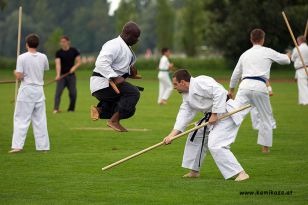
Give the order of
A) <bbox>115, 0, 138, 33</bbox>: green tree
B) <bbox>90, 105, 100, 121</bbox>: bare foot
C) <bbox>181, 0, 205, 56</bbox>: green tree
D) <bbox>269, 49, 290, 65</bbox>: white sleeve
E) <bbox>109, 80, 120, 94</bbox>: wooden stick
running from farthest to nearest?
<bbox>115, 0, 138, 33</bbox>: green tree, <bbox>181, 0, 205, 56</bbox>: green tree, <bbox>269, 49, 290, 65</bbox>: white sleeve, <bbox>90, 105, 100, 121</bbox>: bare foot, <bbox>109, 80, 120, 94</bbox>: wooden stick

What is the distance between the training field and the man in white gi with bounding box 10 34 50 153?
38 centimetres

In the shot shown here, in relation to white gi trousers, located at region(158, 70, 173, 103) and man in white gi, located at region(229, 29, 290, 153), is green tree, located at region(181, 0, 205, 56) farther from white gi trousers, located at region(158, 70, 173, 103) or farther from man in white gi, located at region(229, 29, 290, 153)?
man in white gi, located at region(229, 29, 290, 153)

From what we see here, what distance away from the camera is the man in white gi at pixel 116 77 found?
520 inches

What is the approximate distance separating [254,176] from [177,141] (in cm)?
597

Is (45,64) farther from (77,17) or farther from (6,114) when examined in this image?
(77,17)

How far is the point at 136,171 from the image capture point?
1397 cm

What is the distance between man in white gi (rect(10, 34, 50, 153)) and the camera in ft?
53.6

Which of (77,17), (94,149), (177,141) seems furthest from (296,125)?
(77,17)

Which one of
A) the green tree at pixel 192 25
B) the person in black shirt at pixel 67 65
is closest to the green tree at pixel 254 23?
the green tree at pixel 192 25

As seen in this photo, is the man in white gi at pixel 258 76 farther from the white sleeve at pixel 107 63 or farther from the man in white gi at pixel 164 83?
the man in white gi at pixel 164 83

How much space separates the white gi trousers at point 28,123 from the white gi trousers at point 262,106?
13.2 feet

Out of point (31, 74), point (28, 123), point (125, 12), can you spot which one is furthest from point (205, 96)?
point (125, 12)

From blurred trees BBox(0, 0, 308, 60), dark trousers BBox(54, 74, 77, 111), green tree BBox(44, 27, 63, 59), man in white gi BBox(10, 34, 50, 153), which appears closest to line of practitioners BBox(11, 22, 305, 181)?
man in white gi BBox(10, 34, 50, 153)

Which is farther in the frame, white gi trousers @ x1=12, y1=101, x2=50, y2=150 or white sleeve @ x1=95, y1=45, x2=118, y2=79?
white gi trousers @ x1=12, y1=101, x2=50, y2=150
